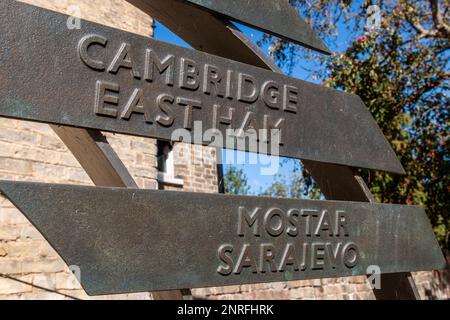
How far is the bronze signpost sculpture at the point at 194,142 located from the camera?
5.07ft

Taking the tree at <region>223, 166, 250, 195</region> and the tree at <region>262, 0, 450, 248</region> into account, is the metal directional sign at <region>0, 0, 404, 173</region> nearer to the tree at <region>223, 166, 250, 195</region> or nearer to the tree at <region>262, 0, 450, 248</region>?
the tree at <region>262, 0, 450, 248</region>

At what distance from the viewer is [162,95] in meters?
1.83

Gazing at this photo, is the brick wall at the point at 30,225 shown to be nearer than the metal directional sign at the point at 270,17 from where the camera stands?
No

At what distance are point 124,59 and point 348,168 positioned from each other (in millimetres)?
1213

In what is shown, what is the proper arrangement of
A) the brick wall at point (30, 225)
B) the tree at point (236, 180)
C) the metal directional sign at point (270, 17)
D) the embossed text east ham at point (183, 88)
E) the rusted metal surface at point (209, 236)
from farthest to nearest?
the tree at point (236, 180)
the brick wall at point (30, 225)
the metal directional sign at point (270, 17)
the embossed text east ham at point (183, 88)
the rusted metal surface at point (209, 236)

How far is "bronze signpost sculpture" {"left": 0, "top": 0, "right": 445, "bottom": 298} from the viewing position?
1544 mm

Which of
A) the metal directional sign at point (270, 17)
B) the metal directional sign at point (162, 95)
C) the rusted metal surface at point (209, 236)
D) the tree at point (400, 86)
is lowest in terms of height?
the rusted metal surface at point (209, 236)

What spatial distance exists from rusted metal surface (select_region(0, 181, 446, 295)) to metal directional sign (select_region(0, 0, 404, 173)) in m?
0.25

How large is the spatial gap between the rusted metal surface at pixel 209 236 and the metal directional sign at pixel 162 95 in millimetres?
251

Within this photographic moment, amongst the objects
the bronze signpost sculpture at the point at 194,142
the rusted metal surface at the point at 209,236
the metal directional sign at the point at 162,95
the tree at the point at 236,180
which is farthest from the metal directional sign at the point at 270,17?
the tree at the point at 236,180

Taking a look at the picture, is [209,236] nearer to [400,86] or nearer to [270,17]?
[270,17]

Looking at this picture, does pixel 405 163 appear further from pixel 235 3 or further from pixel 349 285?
pixel 235 3

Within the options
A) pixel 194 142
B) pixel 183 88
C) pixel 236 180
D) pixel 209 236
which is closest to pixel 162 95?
pixel 183 88

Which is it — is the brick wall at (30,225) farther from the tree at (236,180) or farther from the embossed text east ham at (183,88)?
the tree at (236,180)
